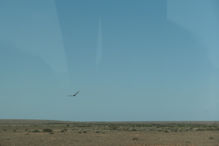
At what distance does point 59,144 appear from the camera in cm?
3569

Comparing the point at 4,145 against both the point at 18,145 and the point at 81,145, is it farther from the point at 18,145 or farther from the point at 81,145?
the point at 81,145

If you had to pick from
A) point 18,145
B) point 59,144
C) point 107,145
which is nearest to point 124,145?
point 107,145

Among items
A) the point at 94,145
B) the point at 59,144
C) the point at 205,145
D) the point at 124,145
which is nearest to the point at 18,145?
the point at 59,144

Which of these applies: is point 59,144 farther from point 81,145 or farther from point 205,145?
point 205,145

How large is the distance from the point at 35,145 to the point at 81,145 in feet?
16.2

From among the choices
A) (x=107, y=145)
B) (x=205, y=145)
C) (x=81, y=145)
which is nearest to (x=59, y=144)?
(x=81, y=145)

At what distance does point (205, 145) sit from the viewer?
34.0 metres

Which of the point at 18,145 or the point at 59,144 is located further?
the point at 59,144

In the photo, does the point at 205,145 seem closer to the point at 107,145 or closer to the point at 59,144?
the point at 107,145

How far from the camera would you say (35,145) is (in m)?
33.9

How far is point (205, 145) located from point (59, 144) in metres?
15.9

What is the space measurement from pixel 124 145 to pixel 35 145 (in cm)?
942

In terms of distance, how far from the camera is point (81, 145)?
1382 inches

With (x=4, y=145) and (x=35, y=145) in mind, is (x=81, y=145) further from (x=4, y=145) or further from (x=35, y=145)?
(x=4, y=145)
